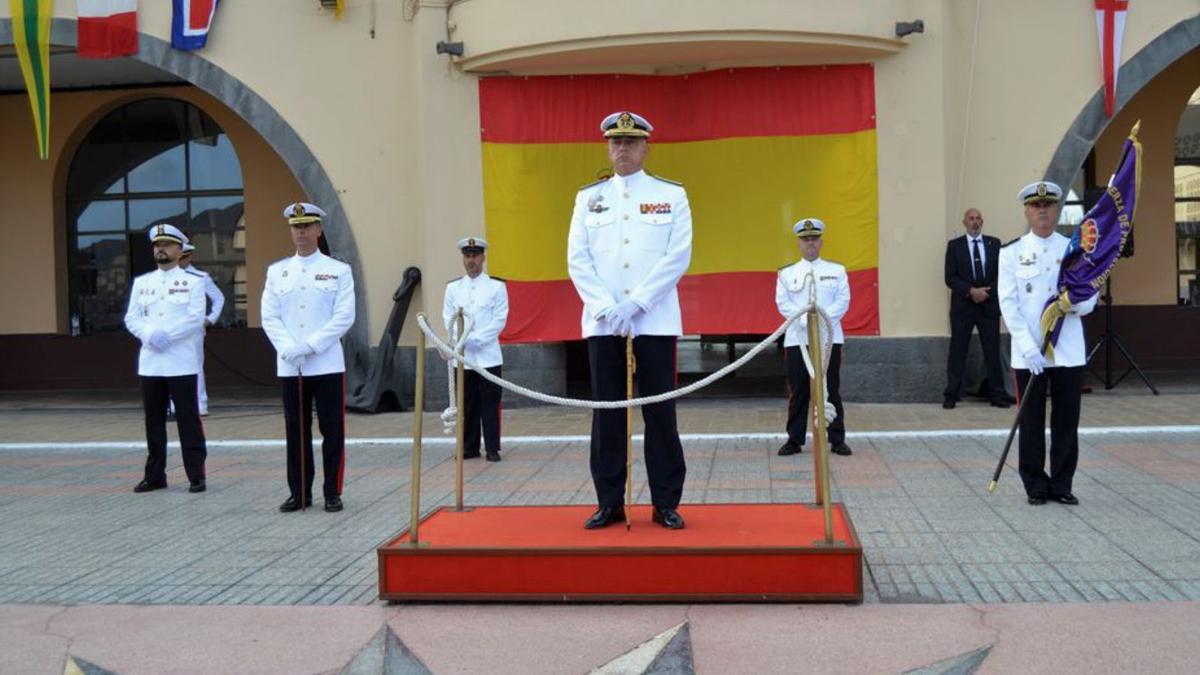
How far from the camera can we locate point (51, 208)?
16.3 meters

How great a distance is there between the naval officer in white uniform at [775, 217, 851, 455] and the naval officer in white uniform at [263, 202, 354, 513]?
3610 millimetres

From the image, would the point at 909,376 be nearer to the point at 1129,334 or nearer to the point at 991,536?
the point at 1129,334

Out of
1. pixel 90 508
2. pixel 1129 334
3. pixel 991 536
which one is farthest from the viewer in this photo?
pixel 1129 334

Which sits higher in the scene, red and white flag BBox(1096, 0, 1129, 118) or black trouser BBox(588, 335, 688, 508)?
red and white flag BBox(1096, 0, 1129, 118)

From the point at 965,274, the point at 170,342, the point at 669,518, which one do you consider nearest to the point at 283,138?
the point at 170,342

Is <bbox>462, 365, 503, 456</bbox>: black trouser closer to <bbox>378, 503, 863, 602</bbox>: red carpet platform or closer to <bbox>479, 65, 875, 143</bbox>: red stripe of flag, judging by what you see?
<bbox>479, 65, 875, 143</bbox>: red stripe of flag

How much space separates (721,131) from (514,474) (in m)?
5.22

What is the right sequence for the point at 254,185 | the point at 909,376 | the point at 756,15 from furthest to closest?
the point at 254,185, the point at 909,376, the point at 756,15

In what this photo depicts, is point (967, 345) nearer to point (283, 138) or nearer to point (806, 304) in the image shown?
point (806, 304)

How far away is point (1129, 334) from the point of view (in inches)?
574

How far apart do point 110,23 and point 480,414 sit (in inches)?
278

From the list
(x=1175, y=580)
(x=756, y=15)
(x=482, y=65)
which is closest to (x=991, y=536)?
(x=1175, y=580)

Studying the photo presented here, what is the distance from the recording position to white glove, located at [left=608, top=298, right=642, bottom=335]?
5160 mm

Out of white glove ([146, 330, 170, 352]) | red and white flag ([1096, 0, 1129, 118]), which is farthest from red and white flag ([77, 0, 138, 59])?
red and white flag ([1096, 0, 1129, 118])
